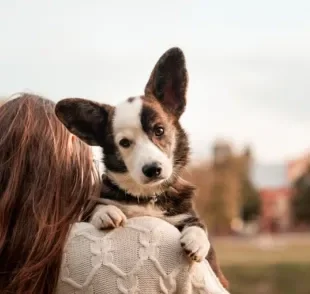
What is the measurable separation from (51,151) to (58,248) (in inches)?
9.7

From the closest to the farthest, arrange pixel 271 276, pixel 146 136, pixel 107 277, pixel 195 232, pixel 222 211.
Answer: pixel 107 277 → pixel 195 232 → pixel 146 136 → pixel 271 276 → pixel 222 211

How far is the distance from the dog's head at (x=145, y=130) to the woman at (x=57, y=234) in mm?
248

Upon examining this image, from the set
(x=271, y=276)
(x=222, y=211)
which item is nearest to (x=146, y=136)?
(x=271, y=276)

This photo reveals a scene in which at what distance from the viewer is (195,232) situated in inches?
93.7

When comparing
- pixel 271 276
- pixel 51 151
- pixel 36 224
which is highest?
pixel 51 151

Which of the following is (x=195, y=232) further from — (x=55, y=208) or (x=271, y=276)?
(x=271, y=276)

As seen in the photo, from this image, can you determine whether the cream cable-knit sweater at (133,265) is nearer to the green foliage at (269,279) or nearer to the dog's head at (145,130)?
the dog's head at (145,130)

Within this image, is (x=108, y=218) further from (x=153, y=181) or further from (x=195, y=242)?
(x=153, y=181)

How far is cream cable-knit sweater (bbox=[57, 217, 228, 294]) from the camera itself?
218 centimetres

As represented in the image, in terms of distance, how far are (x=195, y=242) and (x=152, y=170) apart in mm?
386

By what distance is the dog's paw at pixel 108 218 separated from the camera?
2.31 metres

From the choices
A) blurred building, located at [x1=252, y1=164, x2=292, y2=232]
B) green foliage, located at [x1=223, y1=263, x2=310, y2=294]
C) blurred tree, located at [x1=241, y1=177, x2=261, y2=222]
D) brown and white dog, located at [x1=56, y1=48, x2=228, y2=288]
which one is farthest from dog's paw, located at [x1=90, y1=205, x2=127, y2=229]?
blurred building, located at [x1=252, y1=164, x2=292, y2=232]

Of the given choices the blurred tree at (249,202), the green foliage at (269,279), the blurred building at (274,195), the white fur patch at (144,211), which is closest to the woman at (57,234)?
the white fur patch at (144,211)

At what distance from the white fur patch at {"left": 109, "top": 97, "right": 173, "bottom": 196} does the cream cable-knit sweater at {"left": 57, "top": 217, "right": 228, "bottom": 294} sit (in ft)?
1.23
